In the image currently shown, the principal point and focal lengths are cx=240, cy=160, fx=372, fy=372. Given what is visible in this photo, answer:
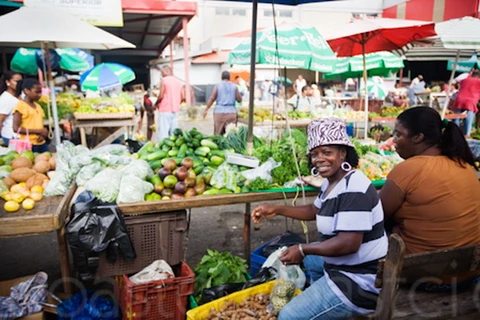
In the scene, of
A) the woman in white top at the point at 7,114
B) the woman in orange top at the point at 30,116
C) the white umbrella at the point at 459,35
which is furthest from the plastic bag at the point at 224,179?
the white umbrella at the point at 459,35

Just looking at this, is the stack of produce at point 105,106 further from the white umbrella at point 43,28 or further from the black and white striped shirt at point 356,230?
the black and white striped shirt at point 356,230

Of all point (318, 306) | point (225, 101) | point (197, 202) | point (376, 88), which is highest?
point (376, 88)

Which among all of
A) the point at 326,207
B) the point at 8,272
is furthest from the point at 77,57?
the point at 326,207

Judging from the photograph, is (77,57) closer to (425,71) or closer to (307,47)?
(307,47)

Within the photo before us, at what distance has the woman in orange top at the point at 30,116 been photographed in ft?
17.6

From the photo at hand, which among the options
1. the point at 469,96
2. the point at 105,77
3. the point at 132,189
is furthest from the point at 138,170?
the point at 469,96

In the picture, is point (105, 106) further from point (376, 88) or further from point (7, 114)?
point (376, 88)

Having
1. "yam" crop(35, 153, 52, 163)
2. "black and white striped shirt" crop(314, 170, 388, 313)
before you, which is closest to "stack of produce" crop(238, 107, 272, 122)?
"yam" crop(35, 153, 52, 163)

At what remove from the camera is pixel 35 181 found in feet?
11.2

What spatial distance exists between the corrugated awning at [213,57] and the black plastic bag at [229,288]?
17.7 m

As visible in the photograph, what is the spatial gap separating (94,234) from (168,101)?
6403 mm

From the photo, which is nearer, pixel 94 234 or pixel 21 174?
pixel 94 234

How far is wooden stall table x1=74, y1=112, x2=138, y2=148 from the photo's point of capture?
8.14m

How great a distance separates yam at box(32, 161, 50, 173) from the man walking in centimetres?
547
